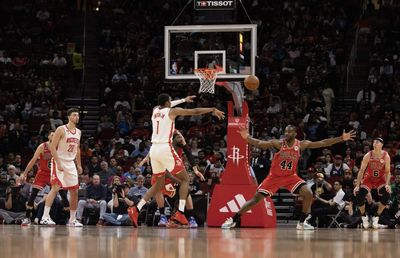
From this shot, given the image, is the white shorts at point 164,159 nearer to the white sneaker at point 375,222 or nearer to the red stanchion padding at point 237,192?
the red stanchion padding at point 237,192

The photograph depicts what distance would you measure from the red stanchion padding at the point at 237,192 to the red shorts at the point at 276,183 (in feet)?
5.10

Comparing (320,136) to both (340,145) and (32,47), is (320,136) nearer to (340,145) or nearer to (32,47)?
(340,145)

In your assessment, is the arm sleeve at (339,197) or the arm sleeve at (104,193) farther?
the arm sleeve at (104,193)

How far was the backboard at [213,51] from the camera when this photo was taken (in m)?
16.7

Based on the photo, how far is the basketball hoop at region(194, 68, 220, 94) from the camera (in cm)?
1628

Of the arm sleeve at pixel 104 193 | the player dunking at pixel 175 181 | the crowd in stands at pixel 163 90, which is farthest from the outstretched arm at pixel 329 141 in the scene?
the arm sleeve at pixel 104 193

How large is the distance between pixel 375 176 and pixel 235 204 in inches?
108

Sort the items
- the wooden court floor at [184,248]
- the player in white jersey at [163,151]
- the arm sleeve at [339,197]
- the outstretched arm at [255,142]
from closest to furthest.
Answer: the wooden court floor at [184,248] < the outstretched arm at [255,142] < the player in white jersey at [163,151] < the arm sleeve at [339,197]

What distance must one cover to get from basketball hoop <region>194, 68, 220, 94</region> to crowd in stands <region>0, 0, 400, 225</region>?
2680mm

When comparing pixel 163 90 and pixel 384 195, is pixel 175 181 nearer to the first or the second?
pixel 384 195

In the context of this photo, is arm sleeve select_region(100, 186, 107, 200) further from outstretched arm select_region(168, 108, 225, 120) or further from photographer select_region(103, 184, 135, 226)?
outstretched arm select_region(168, 108, 225, 120)

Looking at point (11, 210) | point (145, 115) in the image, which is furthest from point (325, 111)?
point (11, 210)

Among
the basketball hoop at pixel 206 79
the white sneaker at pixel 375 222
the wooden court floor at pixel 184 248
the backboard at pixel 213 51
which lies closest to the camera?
the wooden court floor at pixel 184 248

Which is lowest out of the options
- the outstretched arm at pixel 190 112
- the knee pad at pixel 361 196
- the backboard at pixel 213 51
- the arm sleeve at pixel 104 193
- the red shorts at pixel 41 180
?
the arm sleeve at pixel 104 193
